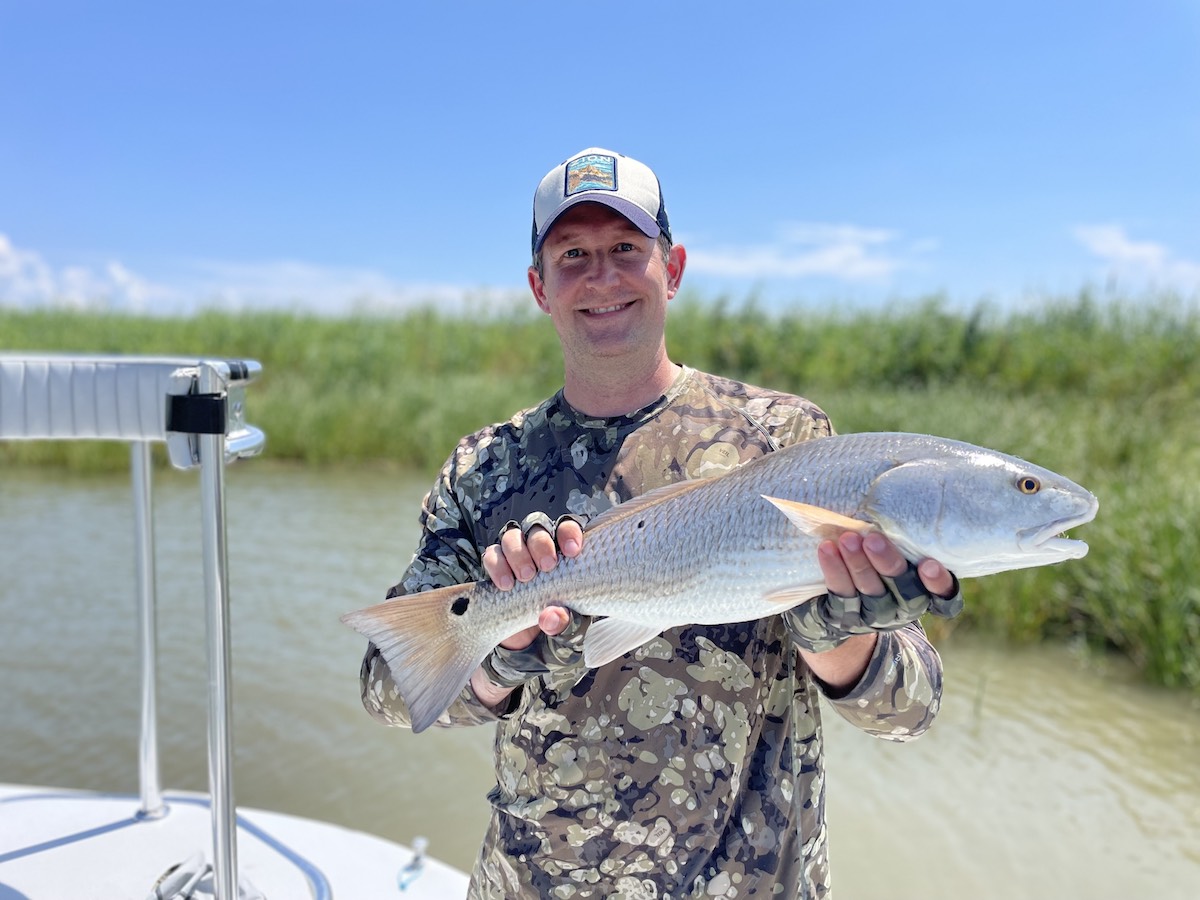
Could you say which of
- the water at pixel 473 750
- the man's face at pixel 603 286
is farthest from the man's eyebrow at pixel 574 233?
the water at pixel 473 750

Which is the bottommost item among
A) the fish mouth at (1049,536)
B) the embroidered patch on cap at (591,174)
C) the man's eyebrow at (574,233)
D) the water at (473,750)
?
the water at (473,750)

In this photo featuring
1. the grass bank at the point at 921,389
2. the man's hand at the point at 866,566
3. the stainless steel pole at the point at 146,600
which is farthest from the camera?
the grass bank at the point at 921,389

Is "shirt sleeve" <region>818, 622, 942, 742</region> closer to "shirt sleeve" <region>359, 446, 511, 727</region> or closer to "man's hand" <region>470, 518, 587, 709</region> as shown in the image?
"man's hand" <region>470, 518, 587, 709</region>

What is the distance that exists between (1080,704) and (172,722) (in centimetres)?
711

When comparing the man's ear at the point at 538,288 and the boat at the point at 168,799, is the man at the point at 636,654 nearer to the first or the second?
the man's ear at the point at 538,288

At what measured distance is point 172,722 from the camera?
672 cm

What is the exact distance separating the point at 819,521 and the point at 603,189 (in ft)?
3.09

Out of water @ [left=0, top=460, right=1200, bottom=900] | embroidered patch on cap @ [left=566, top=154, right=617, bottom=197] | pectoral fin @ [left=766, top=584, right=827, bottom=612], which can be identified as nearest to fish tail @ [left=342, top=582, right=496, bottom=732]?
pectoral fin @ [left=766, top=584, right=827, bottom=612]

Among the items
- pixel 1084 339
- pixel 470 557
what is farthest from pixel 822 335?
pixel 470 557

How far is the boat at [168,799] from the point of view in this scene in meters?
2.18

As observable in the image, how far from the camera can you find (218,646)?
2.20 m

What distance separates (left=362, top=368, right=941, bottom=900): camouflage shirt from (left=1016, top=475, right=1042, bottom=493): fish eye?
44cm

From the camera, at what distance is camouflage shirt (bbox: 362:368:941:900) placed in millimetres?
1889

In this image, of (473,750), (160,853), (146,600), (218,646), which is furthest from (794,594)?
(473,750)
